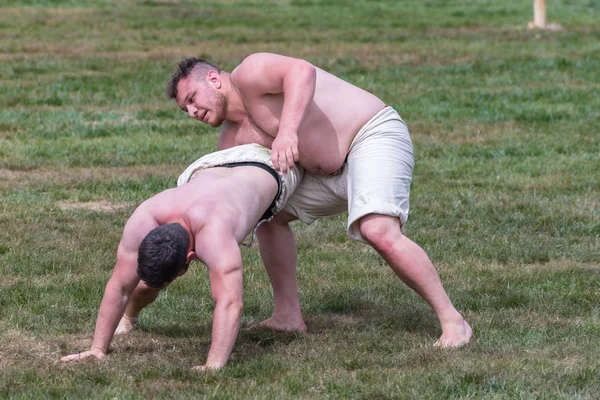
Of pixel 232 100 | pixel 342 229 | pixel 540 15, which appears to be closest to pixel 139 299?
pixel 232 100

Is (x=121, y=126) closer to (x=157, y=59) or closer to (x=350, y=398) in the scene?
(x=157, y=59)

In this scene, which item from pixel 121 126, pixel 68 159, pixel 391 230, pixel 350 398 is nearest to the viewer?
pixel 350 398

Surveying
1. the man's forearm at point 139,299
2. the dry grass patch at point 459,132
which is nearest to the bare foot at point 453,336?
the man's forearm at point 139,299

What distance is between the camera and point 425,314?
5930 mm

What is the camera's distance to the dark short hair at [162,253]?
15.3ft

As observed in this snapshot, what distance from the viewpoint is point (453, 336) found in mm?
5254

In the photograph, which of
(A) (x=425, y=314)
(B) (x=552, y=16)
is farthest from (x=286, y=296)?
(B) (x=552, y=16)

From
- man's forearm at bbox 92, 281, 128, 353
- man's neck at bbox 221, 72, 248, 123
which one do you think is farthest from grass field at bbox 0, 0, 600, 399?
man's neck at bbox 221, 72, 248, 123

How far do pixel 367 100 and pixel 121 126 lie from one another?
5882mm

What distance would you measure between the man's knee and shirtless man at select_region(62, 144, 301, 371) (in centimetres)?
44

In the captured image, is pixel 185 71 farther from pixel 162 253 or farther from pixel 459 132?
pixel 459 132

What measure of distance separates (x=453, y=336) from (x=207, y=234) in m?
1.29

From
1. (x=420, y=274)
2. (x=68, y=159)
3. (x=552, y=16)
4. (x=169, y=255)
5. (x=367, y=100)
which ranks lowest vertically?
(x=552, y=16)

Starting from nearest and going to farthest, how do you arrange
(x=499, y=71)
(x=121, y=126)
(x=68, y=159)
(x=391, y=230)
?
(x=391, y=230) < (x=68, y=159) < (x=121, y=126) < (x=499, y=71)
